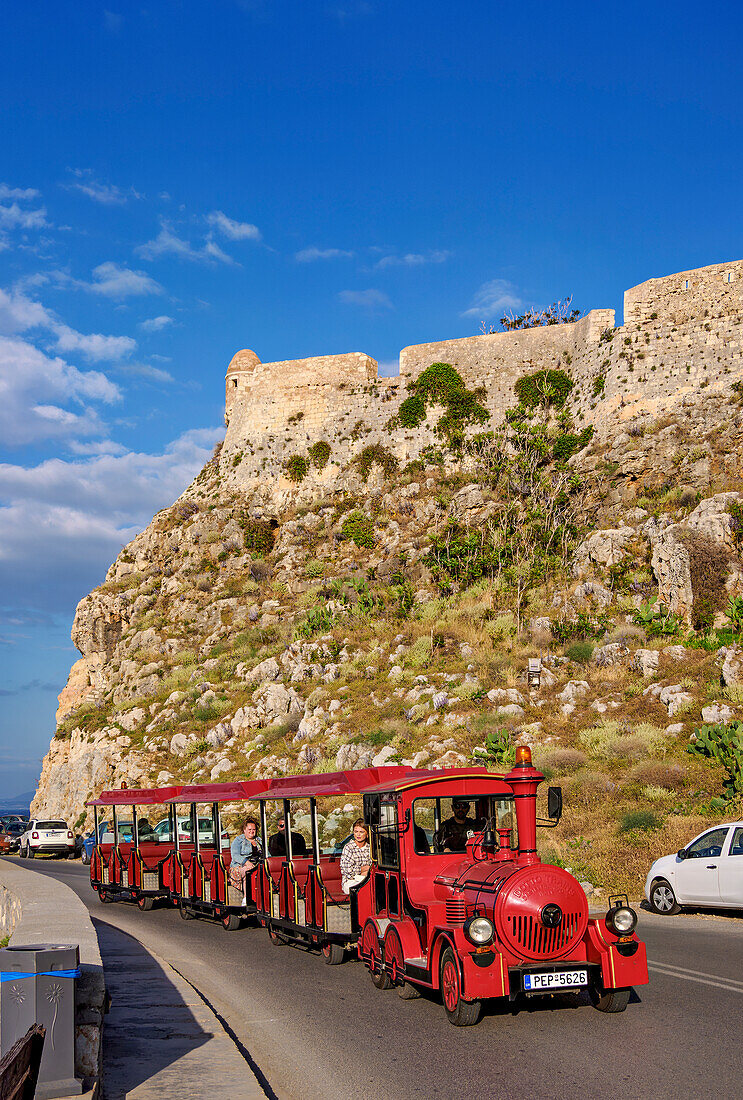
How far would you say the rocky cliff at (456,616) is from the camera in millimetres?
25094

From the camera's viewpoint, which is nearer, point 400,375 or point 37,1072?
point 37,1072

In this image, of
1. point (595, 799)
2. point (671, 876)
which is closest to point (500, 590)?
point (595, 799)

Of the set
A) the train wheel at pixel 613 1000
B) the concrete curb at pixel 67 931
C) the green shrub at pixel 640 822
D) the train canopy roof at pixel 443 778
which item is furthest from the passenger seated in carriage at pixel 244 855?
the green shrub at pixel 640 822

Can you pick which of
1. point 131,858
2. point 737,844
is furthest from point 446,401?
point 737,844

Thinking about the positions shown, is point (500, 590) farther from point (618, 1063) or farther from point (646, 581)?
point (618, 1063)

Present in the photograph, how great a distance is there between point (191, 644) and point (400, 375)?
18.5m

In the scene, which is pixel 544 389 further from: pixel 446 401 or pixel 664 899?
pixel 664 899

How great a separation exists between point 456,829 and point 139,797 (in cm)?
1200

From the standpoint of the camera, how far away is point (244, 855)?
15664 mm

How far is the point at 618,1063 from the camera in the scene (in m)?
6.98

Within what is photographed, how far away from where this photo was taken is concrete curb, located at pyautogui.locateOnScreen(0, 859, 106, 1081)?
224 inches

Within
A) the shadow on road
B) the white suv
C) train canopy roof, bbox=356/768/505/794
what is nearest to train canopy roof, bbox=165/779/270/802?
the shadow on road

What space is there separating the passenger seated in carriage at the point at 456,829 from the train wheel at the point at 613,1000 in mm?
1979

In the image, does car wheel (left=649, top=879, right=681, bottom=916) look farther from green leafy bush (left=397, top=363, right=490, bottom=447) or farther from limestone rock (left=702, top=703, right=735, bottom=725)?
green leafy bush (left=397, top=363, right=490, bottom=447)
